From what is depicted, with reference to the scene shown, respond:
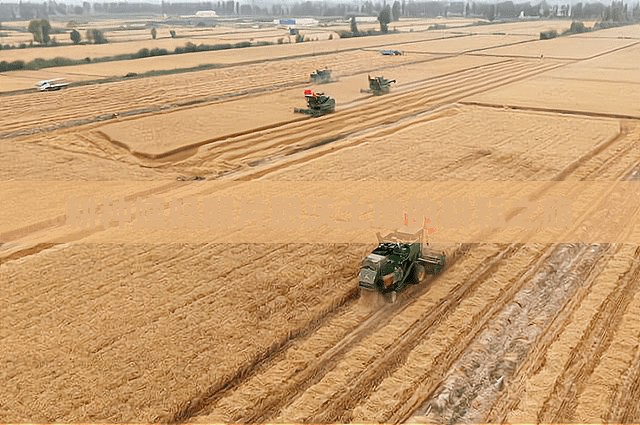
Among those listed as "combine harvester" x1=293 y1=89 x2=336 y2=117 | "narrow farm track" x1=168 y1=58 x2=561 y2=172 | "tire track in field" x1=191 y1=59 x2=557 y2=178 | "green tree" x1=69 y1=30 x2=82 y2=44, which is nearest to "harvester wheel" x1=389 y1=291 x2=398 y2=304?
"tire track in field" x1=191 y1=59 x2=557 y2=178

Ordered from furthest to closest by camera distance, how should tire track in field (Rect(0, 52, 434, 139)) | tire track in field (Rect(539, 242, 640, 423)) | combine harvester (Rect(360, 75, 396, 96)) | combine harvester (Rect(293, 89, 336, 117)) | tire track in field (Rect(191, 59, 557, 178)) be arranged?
combine harvester (Rect(360, 75, 396, 96)), combine harvester (Rect(293, 89, 336, 117)), tire track in field (Rect(0, 52, 434, 139)), tire track in field (Rect(191, 59, 557, 178)), tire track in field (Rect(539, 242, 640, 423))

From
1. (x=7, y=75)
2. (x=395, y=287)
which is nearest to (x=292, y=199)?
(x=395, y=287)

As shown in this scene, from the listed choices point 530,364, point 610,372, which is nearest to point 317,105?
point 530,364

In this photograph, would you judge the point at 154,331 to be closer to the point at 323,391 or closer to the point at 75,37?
the point at 323,391

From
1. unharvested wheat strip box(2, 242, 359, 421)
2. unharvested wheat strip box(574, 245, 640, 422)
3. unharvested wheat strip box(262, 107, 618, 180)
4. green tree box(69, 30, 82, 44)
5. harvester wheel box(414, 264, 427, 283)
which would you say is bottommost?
unharvested wheat strip box(574, 245, 640, 422)

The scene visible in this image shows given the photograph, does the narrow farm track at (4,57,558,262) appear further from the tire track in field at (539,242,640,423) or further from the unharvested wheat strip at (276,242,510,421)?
the tire track in field at (539,242,640,423)

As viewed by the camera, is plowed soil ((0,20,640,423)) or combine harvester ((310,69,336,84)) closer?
plowed soil ((0,20,640,423))
